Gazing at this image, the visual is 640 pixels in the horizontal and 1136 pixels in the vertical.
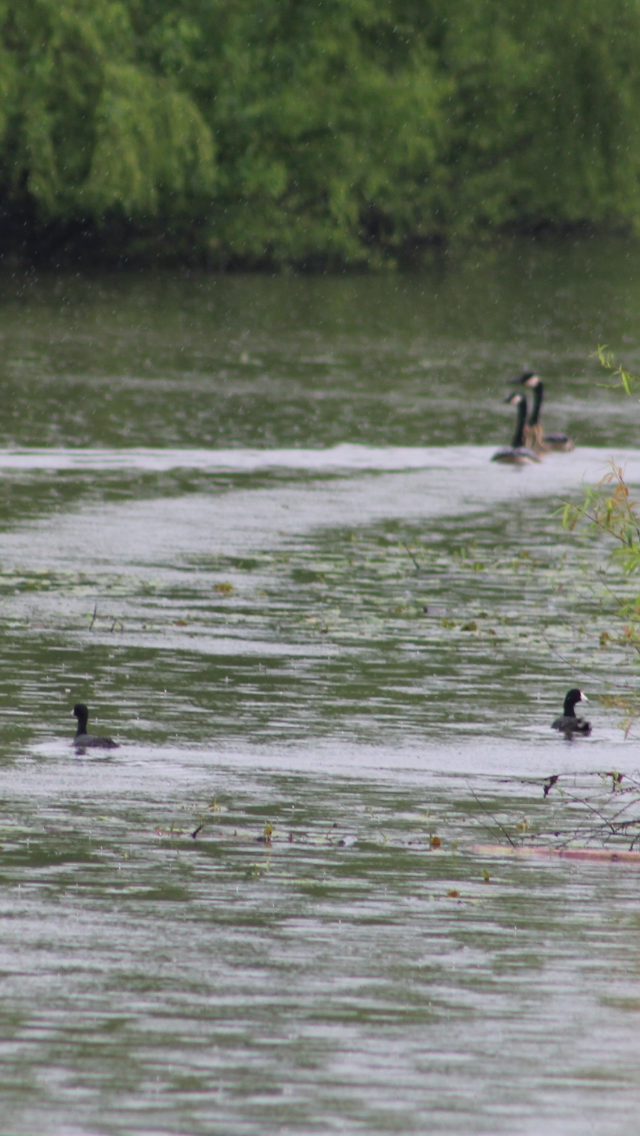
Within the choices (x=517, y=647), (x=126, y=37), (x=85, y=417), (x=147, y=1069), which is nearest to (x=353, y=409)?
(x=85, y=417)

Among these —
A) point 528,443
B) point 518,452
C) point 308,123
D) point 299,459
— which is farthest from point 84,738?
point 308,123

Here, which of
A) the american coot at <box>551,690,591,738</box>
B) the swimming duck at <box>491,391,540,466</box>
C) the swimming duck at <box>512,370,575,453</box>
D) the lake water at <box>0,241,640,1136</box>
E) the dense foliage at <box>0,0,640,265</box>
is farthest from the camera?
the dense foliage at <box>0,0,640,265</box>

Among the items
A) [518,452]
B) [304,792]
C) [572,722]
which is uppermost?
[304,792]

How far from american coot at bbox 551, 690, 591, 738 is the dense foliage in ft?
121

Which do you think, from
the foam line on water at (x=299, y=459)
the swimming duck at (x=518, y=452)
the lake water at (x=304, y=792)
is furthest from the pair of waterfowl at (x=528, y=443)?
the lake water at (x=304, y=792)

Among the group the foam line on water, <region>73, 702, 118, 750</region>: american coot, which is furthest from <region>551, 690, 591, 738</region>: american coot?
the foam line on water

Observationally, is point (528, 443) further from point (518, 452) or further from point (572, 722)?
point (572, 722)

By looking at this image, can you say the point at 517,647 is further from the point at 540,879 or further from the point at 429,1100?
the point at 429,1100

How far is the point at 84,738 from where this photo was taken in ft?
37.4

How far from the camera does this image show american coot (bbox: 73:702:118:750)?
1139 centimetres

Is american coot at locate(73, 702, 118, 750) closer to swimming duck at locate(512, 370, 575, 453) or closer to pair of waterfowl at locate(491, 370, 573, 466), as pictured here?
pair of waterfowl at locate(491, 370, 573, 466)

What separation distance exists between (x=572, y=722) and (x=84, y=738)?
271 centimetres

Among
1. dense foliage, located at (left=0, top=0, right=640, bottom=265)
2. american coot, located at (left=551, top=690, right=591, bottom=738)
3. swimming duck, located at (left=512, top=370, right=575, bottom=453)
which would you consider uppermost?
american coot, located at (left=551, top=690, right=591, bottom=738)

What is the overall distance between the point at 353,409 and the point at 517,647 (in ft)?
57.3
